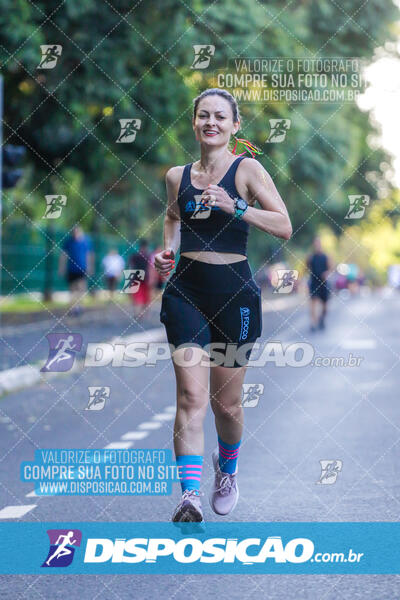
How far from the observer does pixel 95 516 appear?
6.82 meters

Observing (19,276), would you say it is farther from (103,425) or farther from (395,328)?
(103,425)

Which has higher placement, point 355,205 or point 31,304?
point 355,205

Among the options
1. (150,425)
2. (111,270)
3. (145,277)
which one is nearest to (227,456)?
(150,425)

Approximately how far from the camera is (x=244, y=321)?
6012 millimetres

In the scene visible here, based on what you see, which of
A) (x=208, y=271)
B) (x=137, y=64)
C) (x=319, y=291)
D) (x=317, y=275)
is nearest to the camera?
(x=208, y=271)

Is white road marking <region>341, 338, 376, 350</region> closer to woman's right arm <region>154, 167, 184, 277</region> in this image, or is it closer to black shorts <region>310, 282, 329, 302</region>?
black shorts <region>310, 282, 329, 302</region>

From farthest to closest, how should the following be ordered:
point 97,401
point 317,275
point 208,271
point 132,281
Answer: point 317,275 < point 97,401 < point 132,281 < point 208,271

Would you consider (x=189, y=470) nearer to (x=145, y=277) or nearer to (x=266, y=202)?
(x=266, y=202)

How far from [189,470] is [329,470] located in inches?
97.2

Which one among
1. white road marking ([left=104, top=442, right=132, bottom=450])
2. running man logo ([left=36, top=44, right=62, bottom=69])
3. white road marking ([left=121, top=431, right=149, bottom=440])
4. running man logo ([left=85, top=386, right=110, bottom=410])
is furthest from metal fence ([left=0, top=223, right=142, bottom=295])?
white road marking ([left=104, top=442, right=132, bottom=450])

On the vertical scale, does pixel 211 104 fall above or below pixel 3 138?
above

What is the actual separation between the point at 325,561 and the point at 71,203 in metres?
36.9

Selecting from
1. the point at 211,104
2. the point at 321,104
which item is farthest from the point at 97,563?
the point at 321,104

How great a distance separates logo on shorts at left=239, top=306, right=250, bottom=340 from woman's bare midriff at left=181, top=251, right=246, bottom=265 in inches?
8.8
